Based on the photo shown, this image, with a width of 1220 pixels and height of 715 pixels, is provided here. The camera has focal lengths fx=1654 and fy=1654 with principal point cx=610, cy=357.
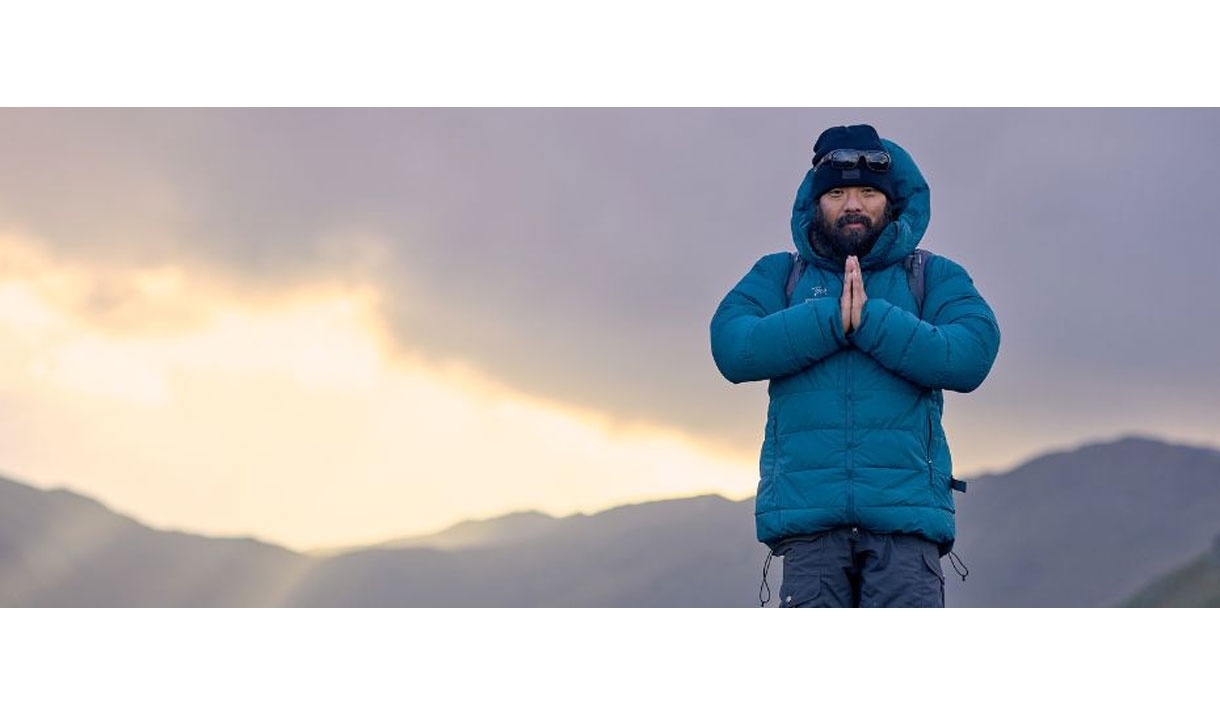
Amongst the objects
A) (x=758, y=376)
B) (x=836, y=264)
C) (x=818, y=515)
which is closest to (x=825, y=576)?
(x=818, y=515)

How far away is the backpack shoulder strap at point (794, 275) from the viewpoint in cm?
720

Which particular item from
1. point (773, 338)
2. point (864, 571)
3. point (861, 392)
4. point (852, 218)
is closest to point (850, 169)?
point (852, 218)

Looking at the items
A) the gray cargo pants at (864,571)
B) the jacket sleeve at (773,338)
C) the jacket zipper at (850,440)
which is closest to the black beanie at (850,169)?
the jacket sleeve at (773,338)

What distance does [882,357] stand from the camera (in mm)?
6723

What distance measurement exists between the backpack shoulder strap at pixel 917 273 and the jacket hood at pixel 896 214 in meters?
0.06

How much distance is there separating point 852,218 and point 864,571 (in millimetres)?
1507

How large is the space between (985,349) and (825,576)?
1.15m

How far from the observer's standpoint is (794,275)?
725 centimetres

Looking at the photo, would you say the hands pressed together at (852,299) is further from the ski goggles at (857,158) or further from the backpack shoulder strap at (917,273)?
the ski goggles at (857,158)

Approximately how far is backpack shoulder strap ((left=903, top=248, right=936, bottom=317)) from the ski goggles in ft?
1.33

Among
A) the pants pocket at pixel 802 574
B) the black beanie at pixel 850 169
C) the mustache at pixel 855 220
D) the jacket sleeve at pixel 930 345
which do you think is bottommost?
the pants pocket at pixel 802 574

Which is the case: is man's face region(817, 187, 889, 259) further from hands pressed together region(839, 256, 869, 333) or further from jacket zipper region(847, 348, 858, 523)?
jacket zipper region(847, 348, 858, 523)

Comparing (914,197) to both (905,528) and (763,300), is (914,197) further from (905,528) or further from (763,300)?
(905,528)

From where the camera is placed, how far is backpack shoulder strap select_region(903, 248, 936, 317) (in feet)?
23.3
